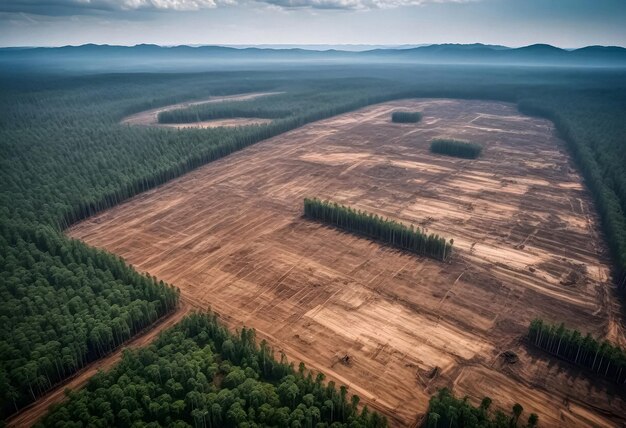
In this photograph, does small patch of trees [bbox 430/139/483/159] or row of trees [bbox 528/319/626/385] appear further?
small patch of trees [bbox 430/139/483/159]

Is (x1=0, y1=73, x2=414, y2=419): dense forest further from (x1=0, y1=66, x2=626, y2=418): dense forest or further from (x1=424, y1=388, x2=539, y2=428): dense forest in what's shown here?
(x1=424, y1=388, x2=539, y2=428): dense forest

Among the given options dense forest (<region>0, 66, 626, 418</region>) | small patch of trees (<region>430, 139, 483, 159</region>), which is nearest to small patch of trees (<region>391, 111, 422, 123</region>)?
dense forest (<region>0, 66, 626, 418</region>)

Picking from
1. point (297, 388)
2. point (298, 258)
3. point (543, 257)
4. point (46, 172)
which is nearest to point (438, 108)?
point (543, 257)

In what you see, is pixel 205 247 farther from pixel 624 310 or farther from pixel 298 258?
pixel 624 310

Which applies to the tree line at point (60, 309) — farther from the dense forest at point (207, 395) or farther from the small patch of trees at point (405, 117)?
the small patch of trees at point (405, 117)

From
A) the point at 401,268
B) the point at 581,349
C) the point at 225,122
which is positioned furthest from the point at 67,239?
the point at 225,122

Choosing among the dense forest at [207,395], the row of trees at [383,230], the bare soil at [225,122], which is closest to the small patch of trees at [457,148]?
the row of trees at [383,230]
